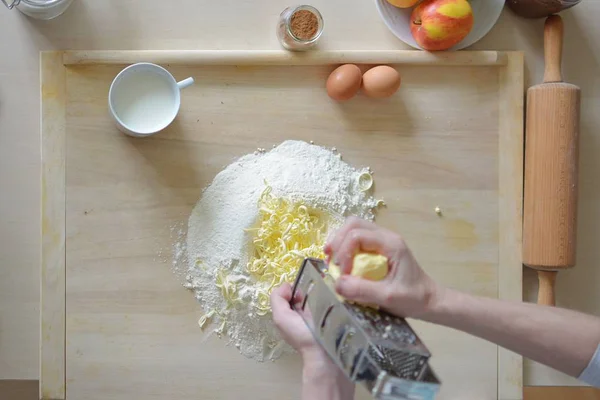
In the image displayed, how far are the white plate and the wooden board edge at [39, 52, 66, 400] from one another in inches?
22.9

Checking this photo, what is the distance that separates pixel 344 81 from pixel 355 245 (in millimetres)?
345

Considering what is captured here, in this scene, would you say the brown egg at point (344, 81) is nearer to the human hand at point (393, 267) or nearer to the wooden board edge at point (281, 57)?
the wooden board edge at point (281, 57)

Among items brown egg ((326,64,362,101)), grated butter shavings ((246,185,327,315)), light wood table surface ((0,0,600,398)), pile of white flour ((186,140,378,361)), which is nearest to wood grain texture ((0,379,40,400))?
light wood table surface ((0,0,600,398))

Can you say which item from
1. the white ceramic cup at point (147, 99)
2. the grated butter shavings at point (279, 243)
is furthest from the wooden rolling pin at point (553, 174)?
the white ceramic cup at point (147, 99)

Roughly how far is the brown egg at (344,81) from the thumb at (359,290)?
39cm

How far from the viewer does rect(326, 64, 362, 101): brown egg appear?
0.97m

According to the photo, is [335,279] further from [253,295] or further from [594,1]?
[594,1]

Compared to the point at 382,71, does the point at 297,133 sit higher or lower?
lower

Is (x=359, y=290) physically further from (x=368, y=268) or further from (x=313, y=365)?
(x=313, y=365)

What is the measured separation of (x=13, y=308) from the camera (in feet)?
3.35

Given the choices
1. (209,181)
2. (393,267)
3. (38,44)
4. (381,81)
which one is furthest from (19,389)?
(381,81)

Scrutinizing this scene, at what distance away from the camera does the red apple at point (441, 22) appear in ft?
3.11

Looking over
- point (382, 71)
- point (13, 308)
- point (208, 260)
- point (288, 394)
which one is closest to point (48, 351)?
point (13, 308)

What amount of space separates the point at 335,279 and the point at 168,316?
40 centimetres
